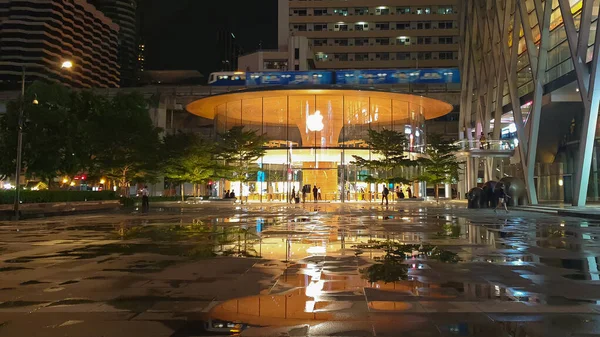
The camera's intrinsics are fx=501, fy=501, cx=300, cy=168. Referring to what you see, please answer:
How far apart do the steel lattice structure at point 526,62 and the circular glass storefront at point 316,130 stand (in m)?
7.56

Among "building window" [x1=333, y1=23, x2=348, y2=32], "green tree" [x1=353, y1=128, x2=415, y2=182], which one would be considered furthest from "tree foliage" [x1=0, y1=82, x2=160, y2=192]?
"building window" [x1=333, y1=23, x2=348, y2=32]

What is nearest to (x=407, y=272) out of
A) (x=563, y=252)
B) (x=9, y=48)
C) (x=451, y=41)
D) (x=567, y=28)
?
(x=563, y=252)

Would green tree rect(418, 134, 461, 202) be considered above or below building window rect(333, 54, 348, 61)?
below

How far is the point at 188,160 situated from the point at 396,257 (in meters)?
42.9

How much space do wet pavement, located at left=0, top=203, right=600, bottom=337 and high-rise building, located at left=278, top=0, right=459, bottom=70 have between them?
323ft

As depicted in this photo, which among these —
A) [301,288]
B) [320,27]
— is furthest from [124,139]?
[320,27]

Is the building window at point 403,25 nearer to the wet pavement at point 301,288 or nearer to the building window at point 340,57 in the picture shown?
the building window at point 340,57

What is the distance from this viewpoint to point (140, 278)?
8.95 m

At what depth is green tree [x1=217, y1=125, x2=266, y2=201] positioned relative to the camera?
5050 centimetres

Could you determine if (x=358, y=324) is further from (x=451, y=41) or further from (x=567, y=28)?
(x=451, y=41)

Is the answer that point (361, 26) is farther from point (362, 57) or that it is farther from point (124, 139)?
point (124, 139)

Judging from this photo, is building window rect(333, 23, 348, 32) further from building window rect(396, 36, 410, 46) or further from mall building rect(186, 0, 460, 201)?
mall building rect(186, 0, 460, 201)

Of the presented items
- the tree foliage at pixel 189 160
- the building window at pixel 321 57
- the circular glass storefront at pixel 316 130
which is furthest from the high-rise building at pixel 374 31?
the tree foliage at pixel 189 160

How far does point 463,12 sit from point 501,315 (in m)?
65.2
